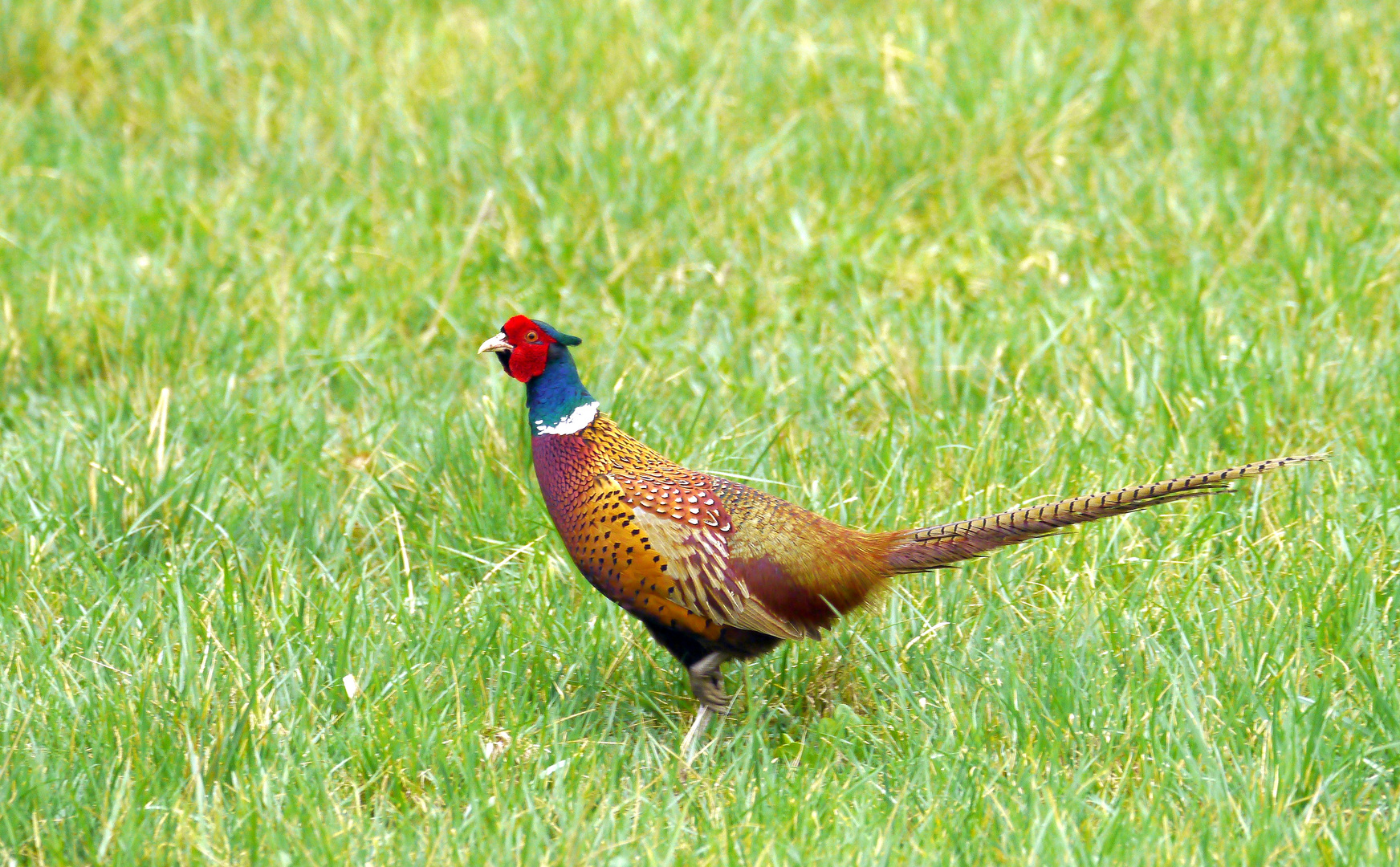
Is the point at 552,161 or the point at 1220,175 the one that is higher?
the point at 552,161

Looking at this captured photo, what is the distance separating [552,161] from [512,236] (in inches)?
15.7

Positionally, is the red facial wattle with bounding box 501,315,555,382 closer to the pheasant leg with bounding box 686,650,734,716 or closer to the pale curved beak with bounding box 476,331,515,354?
the pale curved beak with bounding box 476,331,515,354

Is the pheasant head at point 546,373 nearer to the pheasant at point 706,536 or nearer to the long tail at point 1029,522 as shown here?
the pheasant at point 706,536

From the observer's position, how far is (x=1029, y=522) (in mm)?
3090

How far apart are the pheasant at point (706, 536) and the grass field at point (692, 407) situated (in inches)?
7.8

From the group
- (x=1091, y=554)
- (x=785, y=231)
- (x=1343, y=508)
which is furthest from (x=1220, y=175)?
(x=1091, y=554)

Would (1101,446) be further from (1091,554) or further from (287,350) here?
(287,350)

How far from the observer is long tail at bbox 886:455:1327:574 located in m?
3.03

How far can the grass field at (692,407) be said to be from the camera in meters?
2.85

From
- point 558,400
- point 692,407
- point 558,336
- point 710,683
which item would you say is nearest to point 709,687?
point 710,683

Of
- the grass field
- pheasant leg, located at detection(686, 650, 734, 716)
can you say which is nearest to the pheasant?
pheasant leg, located at detection(686, 650, 734, 716)

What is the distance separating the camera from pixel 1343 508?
3.78 metres

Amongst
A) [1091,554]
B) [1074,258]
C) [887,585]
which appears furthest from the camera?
[1074,258]

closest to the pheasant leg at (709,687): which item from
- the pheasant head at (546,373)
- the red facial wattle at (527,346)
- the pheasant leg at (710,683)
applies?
the pheasant leg at (710,683)
